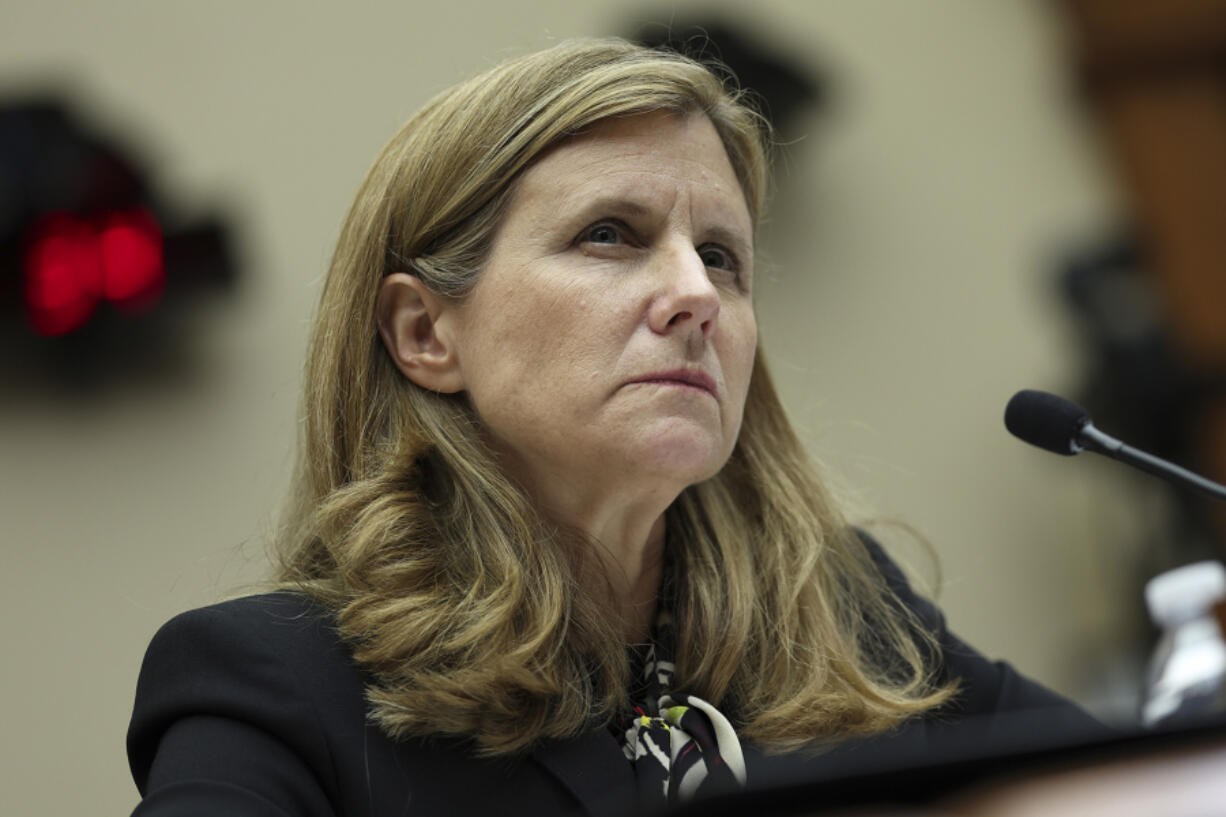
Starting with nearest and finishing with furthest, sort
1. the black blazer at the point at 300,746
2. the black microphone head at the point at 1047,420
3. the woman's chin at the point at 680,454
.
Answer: the black blazer at the point at 300,746 < the woman's chin at the point at 680,454 < the black microphone head at the point at 1047,420

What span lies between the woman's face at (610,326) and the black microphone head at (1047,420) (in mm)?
331

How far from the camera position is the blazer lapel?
4.61ft

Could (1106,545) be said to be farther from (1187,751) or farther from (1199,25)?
(1187,751)

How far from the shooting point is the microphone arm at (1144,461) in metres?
1.52

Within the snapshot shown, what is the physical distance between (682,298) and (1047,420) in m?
0.46

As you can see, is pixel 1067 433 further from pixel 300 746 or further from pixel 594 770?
pixel 300 746

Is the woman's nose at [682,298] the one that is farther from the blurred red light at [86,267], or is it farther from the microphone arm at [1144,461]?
the blurred red light at [86,267]

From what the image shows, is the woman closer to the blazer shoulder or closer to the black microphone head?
the blazer shoulder

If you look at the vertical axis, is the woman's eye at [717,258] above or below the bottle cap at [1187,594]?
above

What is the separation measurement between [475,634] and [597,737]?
0.18m

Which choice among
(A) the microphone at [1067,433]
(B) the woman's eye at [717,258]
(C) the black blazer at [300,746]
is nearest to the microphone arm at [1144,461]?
(A) the microphone at [1067,433]

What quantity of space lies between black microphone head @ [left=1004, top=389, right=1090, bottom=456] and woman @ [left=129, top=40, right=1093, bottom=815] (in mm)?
319

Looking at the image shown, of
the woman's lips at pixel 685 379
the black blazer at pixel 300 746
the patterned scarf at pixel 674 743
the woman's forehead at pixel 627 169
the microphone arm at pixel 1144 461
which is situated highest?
the woman's forehead at pixel 627 169

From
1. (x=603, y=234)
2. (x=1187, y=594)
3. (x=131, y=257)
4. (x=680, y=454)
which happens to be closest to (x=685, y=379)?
(x=680, y=454)
